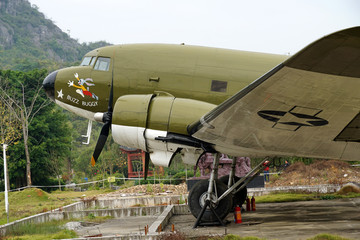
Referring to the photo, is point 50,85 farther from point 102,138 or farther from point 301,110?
point 301,110

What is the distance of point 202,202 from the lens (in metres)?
11.6

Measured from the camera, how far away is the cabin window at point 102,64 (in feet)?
44.6

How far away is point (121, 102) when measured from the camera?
38.7 feet

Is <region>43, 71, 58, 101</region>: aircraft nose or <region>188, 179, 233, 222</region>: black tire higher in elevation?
<region>43, 71, 58, 101</region>: aircraft nose

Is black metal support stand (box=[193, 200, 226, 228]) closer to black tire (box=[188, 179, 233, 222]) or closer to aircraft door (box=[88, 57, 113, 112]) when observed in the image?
black tire (box=[188, 179, 233, 222])

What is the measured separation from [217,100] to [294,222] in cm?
411

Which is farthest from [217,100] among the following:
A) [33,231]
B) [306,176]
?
[306,176]

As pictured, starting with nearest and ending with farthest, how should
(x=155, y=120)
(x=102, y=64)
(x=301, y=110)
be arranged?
(x=301, y=110), (x=155, y=120), (x=102, y=64)

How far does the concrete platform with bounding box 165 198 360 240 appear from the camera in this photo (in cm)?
945

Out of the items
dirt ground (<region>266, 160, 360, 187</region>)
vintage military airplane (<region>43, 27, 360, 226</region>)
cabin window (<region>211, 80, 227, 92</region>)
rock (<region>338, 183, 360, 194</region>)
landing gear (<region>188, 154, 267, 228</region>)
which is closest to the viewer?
vintage military airplane (<region>43, 27, 360, 226</region>)

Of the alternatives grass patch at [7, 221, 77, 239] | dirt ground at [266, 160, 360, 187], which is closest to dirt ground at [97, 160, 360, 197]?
dirt ground at [266, 160, 360, 187]

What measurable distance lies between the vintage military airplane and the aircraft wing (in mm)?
19

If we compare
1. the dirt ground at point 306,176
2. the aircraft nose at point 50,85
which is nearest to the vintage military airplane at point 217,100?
the aircraft nose at point 50,85

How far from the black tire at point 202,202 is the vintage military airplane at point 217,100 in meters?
0.03
